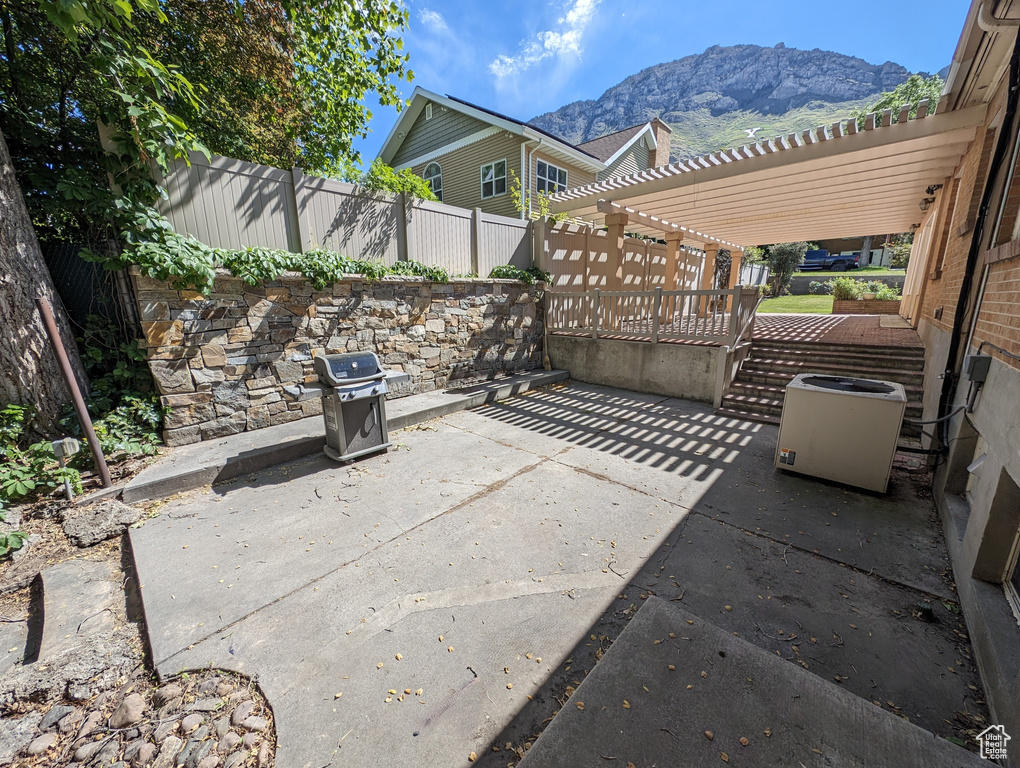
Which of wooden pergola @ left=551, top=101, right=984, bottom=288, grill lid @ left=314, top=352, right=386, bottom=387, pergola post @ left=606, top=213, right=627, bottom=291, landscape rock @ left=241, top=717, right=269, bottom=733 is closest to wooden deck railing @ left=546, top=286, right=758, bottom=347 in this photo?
pergola post @ left=606, top=213, right=627, bottom=291

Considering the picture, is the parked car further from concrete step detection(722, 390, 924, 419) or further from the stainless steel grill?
the stainless steel grill

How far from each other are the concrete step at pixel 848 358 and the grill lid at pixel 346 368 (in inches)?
223

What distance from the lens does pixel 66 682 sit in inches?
64.2

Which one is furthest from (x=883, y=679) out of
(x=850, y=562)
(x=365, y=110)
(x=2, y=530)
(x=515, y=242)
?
(x=365, y=110)

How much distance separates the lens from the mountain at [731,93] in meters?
70.7

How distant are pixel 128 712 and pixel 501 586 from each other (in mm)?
1573

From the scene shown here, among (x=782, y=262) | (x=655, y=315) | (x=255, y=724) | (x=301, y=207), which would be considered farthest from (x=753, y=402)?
(x=782, y=262)

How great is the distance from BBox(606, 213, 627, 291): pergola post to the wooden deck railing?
170 centimetres

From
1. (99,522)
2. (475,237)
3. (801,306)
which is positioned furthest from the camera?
(801,306)

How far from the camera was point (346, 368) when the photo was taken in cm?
351

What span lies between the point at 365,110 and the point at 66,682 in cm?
795

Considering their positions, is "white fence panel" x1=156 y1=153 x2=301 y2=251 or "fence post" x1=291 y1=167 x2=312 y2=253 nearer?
"white fence panel" x1=156 y1=153 x2=301 y2=251

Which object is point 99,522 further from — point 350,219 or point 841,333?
point 841,333

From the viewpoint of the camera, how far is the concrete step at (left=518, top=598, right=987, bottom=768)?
1.15 m
